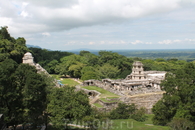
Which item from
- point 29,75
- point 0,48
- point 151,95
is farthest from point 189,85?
point 0,48

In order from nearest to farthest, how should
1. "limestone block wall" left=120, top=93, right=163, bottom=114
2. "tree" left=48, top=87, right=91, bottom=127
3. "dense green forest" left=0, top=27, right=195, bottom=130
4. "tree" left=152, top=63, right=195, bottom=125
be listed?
"tree" left=48, top=87, right=91, bottom=127
"dense green forest" left=0, top=27, right=195, bottom=130
"tree" left=152, top=63, right=195, bottom=125
"limestone block wall" left=120, top=93, right=163, bottom=114

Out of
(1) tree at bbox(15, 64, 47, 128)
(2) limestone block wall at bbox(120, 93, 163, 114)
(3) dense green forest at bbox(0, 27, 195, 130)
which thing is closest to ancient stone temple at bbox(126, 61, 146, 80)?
(2) limestone block wall at bbox(120, 93, 163, 114)

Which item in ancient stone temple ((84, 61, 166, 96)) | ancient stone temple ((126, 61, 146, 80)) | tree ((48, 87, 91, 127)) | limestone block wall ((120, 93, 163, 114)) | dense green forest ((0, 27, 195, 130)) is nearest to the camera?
tree ((48, 87, 91, 127))

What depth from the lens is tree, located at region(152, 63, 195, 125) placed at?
855 inches

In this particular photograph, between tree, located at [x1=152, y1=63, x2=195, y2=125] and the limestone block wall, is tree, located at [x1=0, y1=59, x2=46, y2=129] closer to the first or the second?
tree, located at [x1=152, y1=63, x2=195, y2=125]

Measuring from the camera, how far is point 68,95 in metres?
19.6

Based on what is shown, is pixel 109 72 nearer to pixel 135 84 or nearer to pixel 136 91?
pixel 135 84

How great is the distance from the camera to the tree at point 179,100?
21719mm

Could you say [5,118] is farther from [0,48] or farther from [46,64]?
[46,64]

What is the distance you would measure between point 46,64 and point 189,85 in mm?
58608

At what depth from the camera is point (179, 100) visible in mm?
22828

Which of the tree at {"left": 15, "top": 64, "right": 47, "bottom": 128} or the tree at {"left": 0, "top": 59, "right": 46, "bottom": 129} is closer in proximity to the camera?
the tree at {"left": 0, "top": 59, "right": 46, "bottom": 129}

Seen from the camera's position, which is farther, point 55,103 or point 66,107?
point 55,103

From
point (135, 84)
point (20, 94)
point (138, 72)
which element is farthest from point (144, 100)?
point (20, 94)
